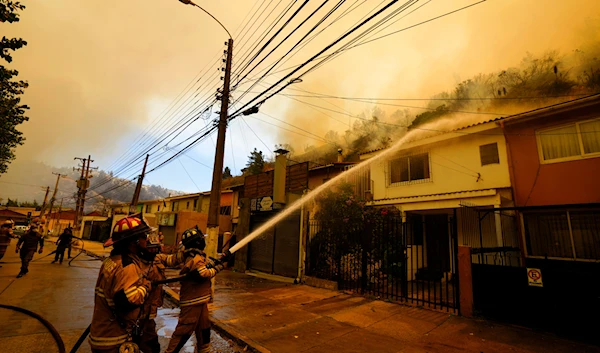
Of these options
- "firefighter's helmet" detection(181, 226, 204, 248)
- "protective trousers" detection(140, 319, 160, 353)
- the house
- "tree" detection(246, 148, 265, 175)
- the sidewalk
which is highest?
"tree" detection(246, 148, 265, 175)

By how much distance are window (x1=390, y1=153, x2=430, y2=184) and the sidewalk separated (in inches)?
294

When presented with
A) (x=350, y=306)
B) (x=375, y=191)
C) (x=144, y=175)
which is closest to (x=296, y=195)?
(x=375, y=191)

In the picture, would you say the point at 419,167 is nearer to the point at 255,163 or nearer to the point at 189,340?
the point at 189,340

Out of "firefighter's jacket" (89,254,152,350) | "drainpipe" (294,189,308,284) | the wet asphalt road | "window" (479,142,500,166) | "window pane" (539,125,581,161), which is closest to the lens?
"firefighter's jacket" (89,254,152,350)

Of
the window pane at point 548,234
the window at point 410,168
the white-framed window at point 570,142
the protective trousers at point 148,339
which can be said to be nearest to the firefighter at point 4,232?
the protective trousers at point 148,339

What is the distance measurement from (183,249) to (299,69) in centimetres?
588

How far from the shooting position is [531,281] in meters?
5.89

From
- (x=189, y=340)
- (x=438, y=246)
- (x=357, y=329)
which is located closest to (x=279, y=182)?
(x=438, y=246)

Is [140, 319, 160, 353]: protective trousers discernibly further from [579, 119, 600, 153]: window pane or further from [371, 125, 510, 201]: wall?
[579, 119, 600, 153]: window pane

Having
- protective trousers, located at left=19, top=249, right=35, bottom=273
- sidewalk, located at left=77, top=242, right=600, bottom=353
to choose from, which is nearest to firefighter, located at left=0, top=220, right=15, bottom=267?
protective trousers, located at left=19, top=249, right=35, bottom=273

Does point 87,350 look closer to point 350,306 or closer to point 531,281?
point 350,306

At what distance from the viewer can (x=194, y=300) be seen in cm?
412

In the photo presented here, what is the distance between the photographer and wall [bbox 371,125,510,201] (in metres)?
11.2

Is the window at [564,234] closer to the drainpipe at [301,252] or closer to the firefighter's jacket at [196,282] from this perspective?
the drainpipe at [301,252]
